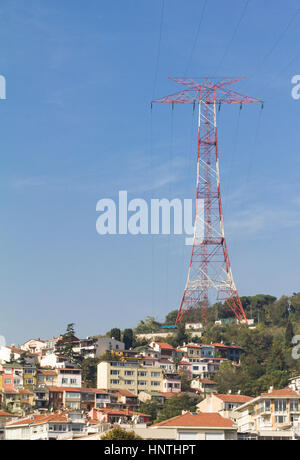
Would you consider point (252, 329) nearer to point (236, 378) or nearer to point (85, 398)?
point (236, 378)

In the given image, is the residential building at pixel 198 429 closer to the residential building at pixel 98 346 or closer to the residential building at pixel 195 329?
the residential building at pixel 98 346

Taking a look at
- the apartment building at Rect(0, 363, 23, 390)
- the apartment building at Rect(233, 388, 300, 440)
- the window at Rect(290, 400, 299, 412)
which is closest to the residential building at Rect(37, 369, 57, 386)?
the apartment building at Rect(0, 363, 23, 390)

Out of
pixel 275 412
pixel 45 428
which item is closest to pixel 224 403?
pixel 275 412

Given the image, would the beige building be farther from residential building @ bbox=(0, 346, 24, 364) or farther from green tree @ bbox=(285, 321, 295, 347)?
green tree @ bbox=(285, 321, 295, 347)
